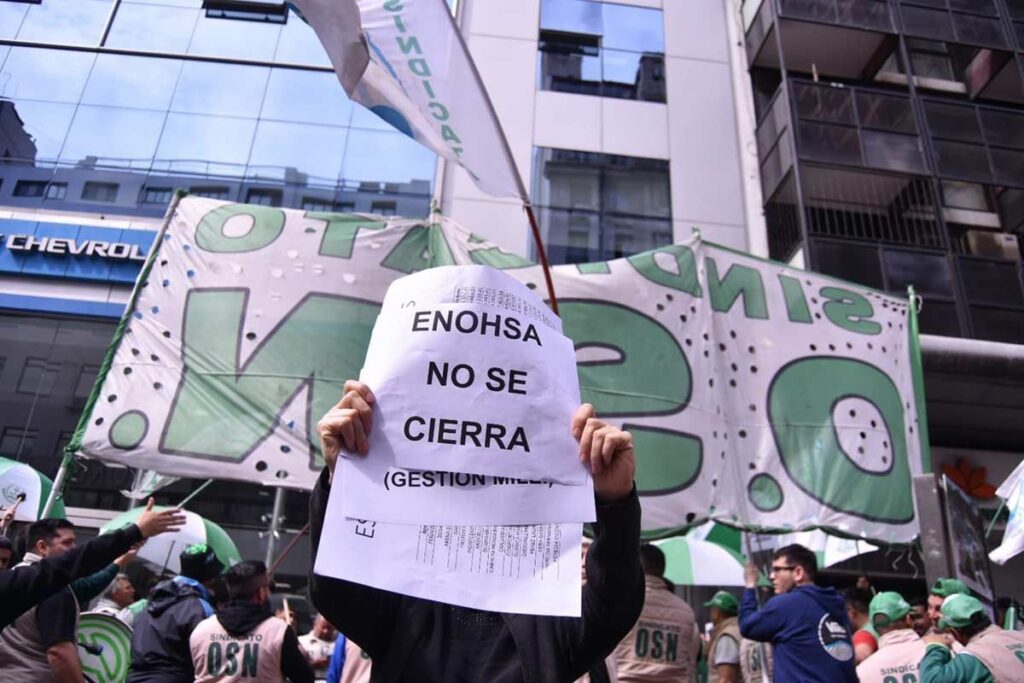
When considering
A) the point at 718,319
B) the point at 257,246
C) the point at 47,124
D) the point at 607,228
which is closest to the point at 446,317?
the point at 257,246

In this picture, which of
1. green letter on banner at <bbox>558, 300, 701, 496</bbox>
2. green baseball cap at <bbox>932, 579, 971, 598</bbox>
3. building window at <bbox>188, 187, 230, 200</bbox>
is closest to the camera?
green baseball cap at <bbox>932, 579, 971, 598</bbox>

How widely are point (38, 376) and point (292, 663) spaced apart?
30.4 ft

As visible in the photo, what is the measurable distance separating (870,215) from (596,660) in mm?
12748

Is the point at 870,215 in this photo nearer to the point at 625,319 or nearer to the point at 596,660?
the point at 625,319

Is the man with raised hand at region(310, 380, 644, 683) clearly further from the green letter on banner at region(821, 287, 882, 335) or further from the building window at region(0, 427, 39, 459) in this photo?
the building window at region(0, 427, 39, 459)

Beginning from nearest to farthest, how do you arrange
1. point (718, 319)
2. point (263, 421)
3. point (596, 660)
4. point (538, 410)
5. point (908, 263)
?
point (538, 410) < point (596, 660) < point (263, 421) < point (718, 319) < point (908, 263)

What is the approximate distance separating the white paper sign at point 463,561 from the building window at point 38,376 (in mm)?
11241

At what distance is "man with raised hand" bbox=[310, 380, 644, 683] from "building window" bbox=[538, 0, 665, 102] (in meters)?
12.6

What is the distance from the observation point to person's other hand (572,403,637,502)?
153 cm

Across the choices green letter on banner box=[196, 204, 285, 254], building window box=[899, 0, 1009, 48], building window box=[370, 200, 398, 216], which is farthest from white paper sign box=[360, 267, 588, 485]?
building window box=[899, 0, 1009, 48]

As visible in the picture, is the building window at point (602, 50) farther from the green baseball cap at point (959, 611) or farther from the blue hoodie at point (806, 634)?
the green baseball cap at point (959, 611)

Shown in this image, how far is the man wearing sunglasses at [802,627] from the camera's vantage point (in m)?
4.03

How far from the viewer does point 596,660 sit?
169cm

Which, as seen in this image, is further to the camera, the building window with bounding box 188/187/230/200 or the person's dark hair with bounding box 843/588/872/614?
the building window with bounding box 188/187/230/200
